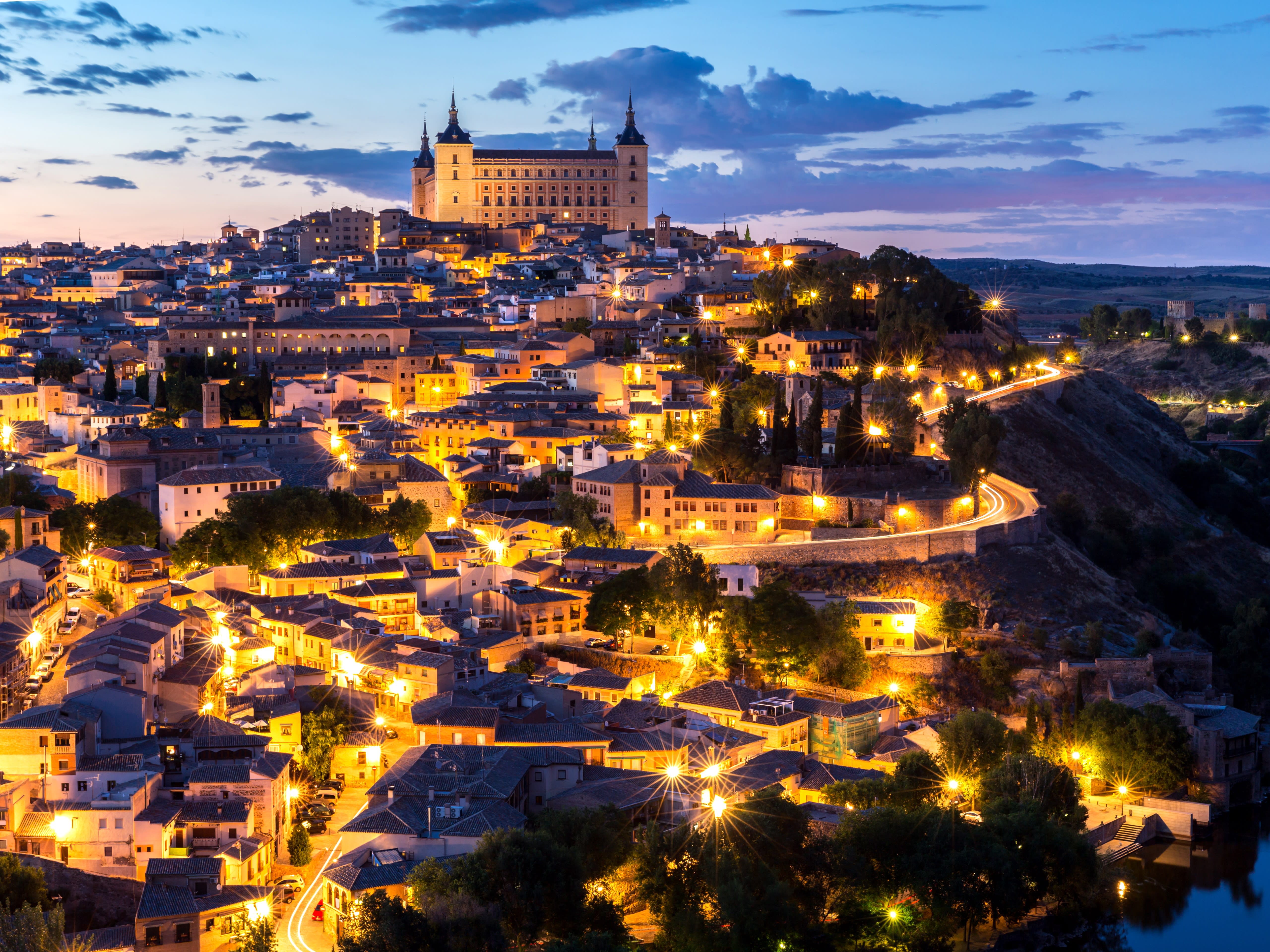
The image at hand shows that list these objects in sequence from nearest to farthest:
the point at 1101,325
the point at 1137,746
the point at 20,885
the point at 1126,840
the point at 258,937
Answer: the point at 258,937 → the point at 20,885 → the point at 1126,840 → the point at 1137,746 → the point at 1101,325

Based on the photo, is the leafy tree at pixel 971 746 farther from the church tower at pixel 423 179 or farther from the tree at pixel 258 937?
the church tower at pixel 423 179

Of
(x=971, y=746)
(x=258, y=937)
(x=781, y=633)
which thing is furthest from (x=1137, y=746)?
(x=258, y=937)

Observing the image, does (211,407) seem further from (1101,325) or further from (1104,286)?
(1104,286)

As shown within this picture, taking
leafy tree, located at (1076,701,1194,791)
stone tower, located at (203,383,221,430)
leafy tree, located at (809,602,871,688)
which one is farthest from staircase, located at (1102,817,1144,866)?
stone tower, located at (203,383,221,430)

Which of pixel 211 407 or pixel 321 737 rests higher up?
pixel 211 407

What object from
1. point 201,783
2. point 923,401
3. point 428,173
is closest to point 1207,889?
point 201,783

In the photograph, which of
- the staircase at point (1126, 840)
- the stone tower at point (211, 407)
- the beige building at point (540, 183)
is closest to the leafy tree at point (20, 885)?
the staircase at point (1126, 840)

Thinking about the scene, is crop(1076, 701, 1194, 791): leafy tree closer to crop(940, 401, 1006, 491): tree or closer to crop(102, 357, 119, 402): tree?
crop(940, 401, 1006, 491): tree
